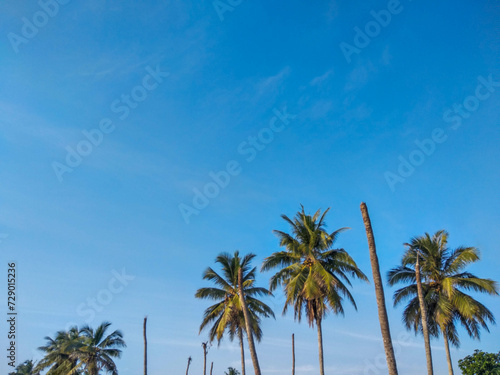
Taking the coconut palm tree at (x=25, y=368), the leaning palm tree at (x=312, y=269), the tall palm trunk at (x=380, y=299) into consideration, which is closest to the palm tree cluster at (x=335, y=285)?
the leaning palm tree at (x=312, y=269)

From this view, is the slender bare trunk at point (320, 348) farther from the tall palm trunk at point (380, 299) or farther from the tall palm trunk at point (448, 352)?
the tall palm trunk at point (380, 299)

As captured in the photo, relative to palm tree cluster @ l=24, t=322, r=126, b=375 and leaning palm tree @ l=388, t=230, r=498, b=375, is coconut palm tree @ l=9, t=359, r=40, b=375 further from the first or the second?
leaning palm tree @ l=388, t=230, r=498, b=375

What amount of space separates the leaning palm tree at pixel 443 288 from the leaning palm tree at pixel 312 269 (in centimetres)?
620

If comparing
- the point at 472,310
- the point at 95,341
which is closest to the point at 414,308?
the point at 472,310

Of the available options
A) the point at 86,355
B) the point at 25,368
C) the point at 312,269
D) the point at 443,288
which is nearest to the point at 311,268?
the point at 312,269

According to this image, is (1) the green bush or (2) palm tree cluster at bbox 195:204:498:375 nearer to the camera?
(2) palm tree cluster at bbox 195:204:498:375

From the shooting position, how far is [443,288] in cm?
3030

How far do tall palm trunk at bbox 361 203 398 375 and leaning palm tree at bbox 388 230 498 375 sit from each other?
15.7 metres

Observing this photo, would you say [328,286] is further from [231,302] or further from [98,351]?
[98,351]

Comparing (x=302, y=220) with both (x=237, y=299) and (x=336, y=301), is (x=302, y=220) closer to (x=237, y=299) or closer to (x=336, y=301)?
(x=336, y=301)

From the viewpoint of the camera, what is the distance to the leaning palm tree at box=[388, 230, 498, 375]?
29391 millimetres

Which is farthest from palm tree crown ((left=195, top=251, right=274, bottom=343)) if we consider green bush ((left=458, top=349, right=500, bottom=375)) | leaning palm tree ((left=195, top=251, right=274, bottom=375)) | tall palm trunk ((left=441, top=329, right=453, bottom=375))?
green bush ((left=458, top=349, right=500, bottom=375))

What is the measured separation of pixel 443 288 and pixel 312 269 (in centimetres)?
1012

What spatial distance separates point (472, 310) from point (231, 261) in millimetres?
19084
